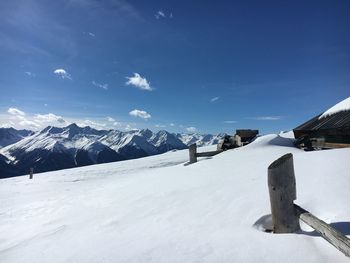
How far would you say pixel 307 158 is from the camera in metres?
9.20

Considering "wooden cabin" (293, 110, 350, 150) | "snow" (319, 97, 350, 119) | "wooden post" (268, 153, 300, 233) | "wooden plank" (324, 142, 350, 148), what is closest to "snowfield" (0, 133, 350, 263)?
"wooden post" (268, 153, 300, 233)

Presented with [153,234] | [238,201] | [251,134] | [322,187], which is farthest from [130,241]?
[251,134]

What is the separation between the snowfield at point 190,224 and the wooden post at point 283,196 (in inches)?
7.4

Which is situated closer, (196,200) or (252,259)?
(252,259)

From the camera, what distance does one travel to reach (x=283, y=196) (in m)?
4.49

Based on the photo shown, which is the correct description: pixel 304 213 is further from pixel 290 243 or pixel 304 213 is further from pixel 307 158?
pixel 307 158

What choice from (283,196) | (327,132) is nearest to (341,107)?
(327,132)

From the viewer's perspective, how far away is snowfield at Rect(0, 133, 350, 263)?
13.6 feet

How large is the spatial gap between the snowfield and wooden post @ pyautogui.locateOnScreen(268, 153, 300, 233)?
189 millimetres

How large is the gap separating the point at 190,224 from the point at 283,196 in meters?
1.92

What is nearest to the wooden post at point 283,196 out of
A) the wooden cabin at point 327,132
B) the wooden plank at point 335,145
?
the wooden cabin at point 327,132

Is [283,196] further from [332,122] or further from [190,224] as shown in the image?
[332,122]

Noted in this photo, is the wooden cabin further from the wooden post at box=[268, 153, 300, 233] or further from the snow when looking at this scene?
the wooden post at box=[268, 153, 300, 233]

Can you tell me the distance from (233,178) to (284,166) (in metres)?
4.31
